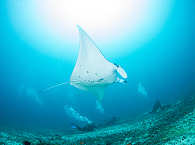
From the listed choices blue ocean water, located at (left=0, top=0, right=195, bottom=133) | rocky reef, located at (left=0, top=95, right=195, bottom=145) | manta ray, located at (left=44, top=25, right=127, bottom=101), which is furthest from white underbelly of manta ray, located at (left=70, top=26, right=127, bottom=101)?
blue ocean water, located at (left=0, top=0, right=195, bottom=133)

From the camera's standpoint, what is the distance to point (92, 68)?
5.71 metres

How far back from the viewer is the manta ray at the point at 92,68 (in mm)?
5255

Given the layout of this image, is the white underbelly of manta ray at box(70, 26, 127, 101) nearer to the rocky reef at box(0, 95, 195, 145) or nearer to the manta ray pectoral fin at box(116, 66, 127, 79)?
the manta ray pectoral fin at box(116, 66, 127, 79)

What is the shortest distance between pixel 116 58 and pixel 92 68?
3726 inches

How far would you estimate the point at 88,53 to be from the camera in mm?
5520

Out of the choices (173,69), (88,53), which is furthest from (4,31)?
(173,69)

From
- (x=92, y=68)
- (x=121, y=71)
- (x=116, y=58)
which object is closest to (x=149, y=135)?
(x=121, y=71)

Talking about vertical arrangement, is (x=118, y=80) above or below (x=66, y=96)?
below

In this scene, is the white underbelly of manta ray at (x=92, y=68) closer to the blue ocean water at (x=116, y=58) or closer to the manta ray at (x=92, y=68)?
the manta ray at (x=92, y=68)

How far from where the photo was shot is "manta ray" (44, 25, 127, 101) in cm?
525

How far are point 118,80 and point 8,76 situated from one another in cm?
8909

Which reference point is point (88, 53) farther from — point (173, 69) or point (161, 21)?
point (161, 21)

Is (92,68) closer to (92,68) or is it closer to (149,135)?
(92,68)

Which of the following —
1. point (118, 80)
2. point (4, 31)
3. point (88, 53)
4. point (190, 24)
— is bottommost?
point (118, 80)
